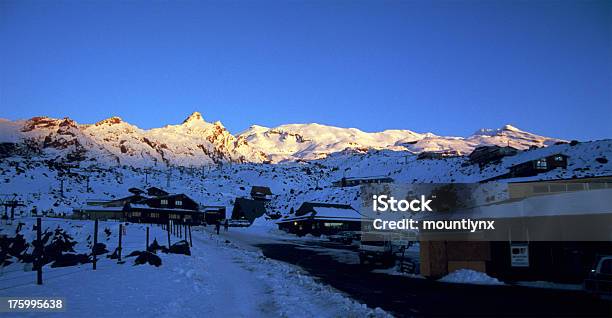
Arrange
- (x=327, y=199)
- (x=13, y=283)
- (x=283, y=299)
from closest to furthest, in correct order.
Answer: (x=283, y=299) < (x=13, y=283) < (x=327, y=199)

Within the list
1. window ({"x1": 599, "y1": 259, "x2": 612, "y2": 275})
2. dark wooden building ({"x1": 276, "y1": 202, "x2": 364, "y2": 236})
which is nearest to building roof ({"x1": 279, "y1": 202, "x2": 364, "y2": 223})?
dark wooden building ({"x1": 276, "y1": 202, "x2": 364, "y2": 236})

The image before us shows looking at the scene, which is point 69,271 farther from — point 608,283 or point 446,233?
point 608,283

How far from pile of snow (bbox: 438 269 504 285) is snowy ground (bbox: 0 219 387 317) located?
661 cm

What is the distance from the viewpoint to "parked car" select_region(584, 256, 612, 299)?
1373 centimetres

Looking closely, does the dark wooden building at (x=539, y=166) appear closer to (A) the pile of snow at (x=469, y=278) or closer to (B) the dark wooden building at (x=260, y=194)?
(A) the pile of snow at (x=469, y=278)

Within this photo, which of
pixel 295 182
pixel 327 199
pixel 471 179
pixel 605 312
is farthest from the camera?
pixel 295 182

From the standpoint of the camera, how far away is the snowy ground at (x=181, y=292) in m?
11.3

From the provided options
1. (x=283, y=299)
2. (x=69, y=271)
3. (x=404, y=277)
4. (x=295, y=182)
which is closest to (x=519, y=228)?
(x=404, y=277)

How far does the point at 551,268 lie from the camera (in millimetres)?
19516

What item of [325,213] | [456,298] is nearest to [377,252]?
[456,298]

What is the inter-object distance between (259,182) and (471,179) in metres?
97.3

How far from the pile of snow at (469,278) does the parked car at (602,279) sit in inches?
219

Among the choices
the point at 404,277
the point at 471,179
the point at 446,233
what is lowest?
the point at 404,277

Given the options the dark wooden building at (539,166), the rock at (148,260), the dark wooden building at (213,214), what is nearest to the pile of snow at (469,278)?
the rock at (148,260)
